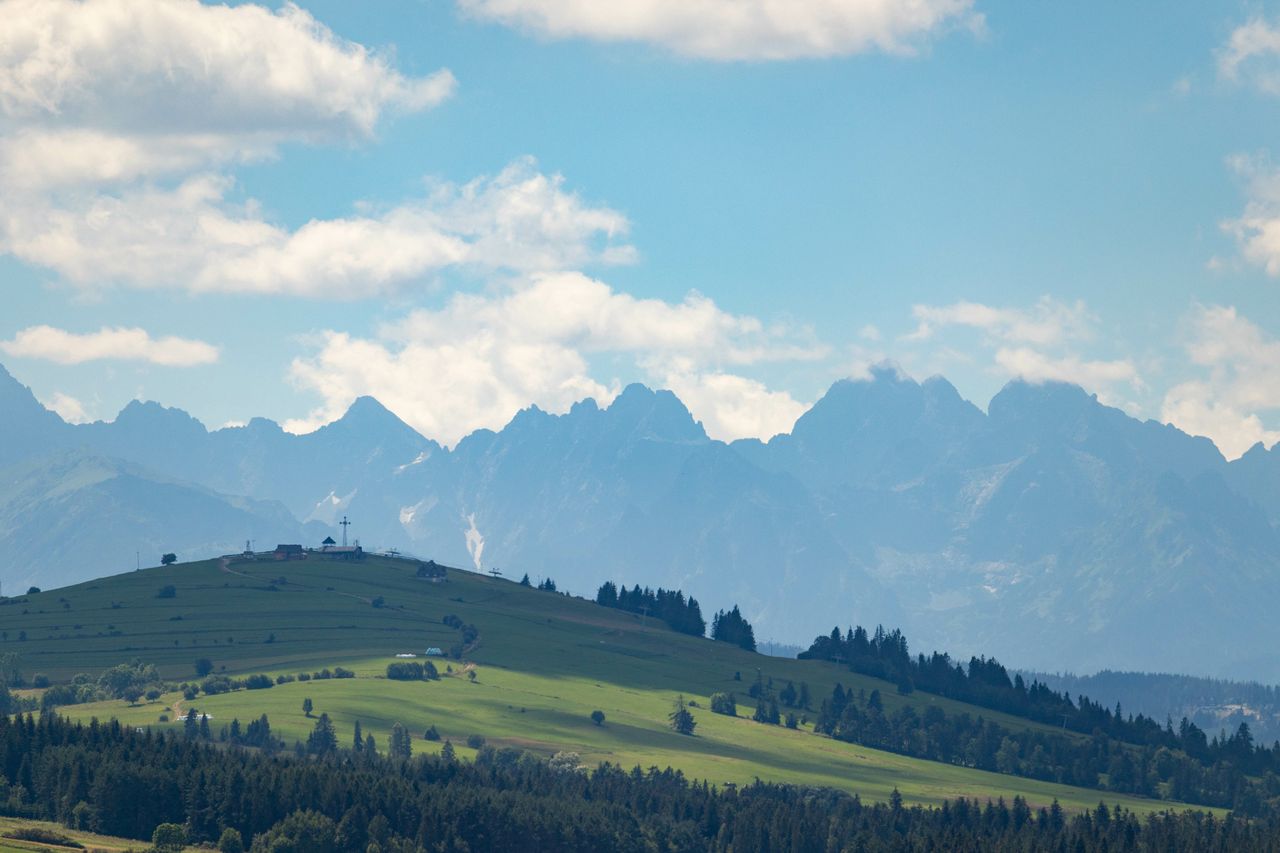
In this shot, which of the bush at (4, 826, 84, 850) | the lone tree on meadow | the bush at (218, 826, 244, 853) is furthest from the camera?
the bush at (218, 826, 244, 853)

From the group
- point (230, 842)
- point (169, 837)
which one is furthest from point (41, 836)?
point (230, 842)

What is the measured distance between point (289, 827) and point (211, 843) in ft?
30.0

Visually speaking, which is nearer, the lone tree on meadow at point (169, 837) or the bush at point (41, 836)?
the bush at point (41, 836)

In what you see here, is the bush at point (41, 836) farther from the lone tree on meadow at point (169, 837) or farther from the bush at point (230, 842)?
the bush at point (230, 842)

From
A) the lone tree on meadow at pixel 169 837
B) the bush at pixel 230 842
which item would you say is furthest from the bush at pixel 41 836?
the bush at pixel 230 842

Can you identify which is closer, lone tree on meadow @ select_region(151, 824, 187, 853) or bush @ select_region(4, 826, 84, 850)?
bush @ select_region(4, 826, 84, 850)

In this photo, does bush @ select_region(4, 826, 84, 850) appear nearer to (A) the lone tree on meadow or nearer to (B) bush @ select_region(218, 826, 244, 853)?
(A) the lone tree on meadow

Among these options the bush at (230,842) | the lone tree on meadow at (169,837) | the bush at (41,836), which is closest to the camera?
the bush at (41,836)

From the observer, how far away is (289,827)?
649 ft

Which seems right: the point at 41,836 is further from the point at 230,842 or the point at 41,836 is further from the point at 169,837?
the point at 230,842

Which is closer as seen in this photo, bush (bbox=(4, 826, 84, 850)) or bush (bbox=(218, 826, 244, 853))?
bush (bbox=(4, 826, 84, 850))

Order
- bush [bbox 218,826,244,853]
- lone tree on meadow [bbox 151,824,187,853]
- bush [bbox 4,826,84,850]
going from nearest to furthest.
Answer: bush [bbox 4,826,84,850], lone tree on meadow [bbox 151,824,187,853], bush [bbox 218,826,244,853]

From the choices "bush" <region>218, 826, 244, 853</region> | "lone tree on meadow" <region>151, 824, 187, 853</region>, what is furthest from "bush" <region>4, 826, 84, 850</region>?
"bush" <region>218, 826, 244, 853</region>

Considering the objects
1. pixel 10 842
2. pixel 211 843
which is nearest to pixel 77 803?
pixel 211 843
